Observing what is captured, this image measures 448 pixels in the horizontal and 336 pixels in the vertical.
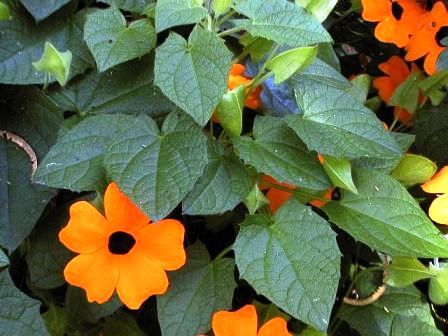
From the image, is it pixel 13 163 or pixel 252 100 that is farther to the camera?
pixel 252 100

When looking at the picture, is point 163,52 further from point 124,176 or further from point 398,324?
point 398,324

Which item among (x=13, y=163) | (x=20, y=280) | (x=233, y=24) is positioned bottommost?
(x=20, y=280)

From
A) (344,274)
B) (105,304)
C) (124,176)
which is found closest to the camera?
(124,176)

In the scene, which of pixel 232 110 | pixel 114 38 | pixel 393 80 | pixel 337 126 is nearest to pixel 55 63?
pixel 114 38

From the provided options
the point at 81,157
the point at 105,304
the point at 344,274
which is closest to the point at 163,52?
the point at 81,157

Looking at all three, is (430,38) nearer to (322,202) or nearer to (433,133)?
(433,133)

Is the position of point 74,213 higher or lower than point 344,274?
higher

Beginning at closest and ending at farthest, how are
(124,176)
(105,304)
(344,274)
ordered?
(124,176)
(105,304)
(344,274)
